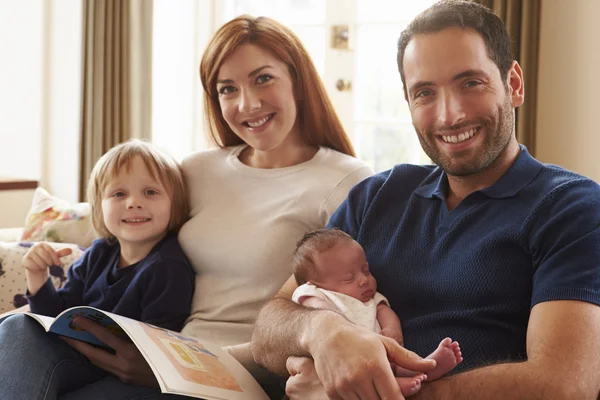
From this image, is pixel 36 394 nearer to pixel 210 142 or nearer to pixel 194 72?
pixel 210 142

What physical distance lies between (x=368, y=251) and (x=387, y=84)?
289 cm

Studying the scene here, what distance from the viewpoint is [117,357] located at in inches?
69.1

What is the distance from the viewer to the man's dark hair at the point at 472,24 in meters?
1.53

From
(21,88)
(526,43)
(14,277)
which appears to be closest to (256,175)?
(14,277)

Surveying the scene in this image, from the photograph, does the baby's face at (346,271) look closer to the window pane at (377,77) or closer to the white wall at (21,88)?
the window pane at (377,77)

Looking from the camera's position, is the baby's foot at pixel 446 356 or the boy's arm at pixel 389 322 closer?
the baby's foot at pixel 446 356

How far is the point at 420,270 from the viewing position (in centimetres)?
155

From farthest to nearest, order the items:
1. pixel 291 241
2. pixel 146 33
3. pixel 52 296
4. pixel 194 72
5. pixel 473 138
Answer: pixel 194 72, pixel 146 33, pixel 52 296, pixel 291 241, pixel 473 138

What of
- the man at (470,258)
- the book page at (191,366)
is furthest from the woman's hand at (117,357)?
the man at (470,258)

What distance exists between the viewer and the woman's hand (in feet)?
5.65

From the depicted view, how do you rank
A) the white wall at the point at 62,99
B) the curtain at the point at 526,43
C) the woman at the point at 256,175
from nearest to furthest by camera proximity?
the woman at the point at 256,175 < the curtain at the point at 526,43 < the white wall at the point at 62,99

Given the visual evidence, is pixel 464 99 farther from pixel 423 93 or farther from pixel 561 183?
pixel 561 183

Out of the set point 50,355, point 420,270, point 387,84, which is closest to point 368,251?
point 420,270

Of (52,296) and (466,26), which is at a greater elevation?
(466,26)
